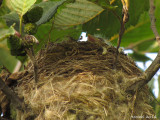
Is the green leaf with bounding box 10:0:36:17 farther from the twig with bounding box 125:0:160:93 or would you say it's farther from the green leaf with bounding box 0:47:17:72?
the green leaf with bounding box 0:47:17:72

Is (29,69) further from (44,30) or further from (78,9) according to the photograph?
(78,9)

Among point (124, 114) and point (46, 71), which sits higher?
point (46, 71)

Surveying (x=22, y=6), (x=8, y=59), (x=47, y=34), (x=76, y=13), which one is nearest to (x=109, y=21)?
(x=76, y=13)

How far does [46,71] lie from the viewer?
5.87ft

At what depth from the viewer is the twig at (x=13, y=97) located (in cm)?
145

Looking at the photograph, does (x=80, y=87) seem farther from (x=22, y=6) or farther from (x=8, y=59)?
(x=8, y=59)

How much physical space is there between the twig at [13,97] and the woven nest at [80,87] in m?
0.04

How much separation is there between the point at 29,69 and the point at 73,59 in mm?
283

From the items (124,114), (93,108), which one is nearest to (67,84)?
(93,108)

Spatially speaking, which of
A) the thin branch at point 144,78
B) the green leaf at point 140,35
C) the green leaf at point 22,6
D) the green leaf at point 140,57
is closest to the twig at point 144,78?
the thin branch at point 144,78

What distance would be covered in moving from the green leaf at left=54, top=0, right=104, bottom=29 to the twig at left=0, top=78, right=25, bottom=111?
67 centimetres

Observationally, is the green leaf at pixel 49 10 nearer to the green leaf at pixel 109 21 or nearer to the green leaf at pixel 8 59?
the green leaf at pixel 109 21

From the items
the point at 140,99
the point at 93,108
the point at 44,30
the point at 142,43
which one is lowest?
the point at 142,43

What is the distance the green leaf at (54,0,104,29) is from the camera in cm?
200
